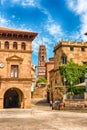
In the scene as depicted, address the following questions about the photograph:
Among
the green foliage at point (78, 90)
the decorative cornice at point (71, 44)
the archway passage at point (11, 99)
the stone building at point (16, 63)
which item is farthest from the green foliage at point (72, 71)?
the stone building at point (16, 63)

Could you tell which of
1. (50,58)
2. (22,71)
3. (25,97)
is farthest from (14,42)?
(50,58)

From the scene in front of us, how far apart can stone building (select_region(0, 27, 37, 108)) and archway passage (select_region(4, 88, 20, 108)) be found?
2666mm

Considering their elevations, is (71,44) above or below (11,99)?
above

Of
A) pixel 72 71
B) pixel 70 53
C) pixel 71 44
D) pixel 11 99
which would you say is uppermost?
pixel 71 44

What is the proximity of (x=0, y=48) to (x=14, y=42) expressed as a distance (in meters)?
2.38

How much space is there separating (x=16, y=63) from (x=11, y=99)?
762 cm

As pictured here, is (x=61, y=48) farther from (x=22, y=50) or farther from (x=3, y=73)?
(x=3, y=73)

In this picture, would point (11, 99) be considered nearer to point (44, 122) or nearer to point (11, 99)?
point (11, 99)

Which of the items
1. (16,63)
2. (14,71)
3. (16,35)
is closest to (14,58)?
(16,63)

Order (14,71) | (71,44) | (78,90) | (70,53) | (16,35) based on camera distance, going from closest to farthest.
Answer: (14,71), (16,35), (78,90), (70,53), (71,44)

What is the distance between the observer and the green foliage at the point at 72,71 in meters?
49.3

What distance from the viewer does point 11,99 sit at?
43.1 m

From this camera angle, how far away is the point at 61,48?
51906mm

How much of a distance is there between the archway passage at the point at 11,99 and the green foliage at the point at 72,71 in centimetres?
1150
